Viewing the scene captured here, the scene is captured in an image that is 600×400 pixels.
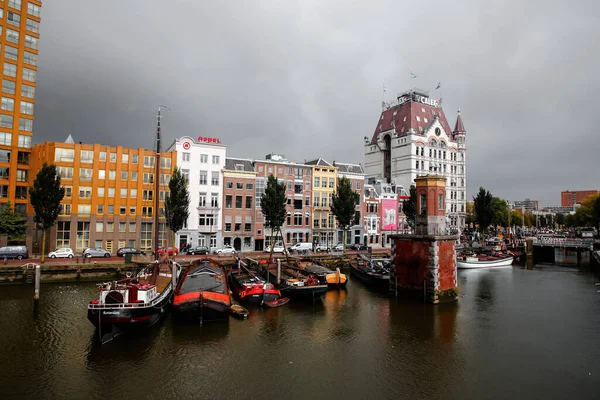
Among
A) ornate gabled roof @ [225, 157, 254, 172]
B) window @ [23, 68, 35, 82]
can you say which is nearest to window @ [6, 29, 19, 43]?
window @ [23, 68, 35, 82]

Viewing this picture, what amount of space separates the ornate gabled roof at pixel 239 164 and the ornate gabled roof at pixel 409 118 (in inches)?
1998

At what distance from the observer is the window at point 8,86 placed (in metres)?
62.9

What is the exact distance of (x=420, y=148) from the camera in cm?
9988

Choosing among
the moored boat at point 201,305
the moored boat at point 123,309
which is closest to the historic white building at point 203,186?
the moored boat at point 201,305

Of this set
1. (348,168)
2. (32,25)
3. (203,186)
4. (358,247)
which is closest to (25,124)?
(32,25)

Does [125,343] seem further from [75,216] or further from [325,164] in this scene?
[325,164]

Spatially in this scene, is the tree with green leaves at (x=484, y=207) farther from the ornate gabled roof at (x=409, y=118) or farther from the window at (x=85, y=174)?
the window at (x=85, y=174)

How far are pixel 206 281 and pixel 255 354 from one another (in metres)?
12.0

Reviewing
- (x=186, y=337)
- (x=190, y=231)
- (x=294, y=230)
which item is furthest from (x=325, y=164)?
(x=186, y=337)

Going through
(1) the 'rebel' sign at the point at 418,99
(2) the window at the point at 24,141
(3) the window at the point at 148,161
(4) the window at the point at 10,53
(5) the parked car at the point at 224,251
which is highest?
(1) the 'rebel' sign at the point at 418,99

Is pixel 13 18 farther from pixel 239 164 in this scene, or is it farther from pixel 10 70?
pixel 239 164

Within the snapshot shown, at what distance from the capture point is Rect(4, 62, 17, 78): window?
63.2 metres

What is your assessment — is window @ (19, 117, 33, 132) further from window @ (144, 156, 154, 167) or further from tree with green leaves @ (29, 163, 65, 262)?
tree with green leaves @ (29, 163, 65, 262)

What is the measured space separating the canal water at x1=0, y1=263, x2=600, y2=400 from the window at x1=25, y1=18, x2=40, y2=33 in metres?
55.5
